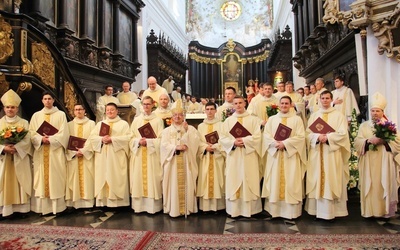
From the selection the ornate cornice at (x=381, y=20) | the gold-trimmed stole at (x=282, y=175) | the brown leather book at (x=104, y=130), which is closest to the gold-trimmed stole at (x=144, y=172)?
the brown leather book at (x=104, y=130)

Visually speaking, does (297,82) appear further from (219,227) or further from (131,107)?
(219,227)

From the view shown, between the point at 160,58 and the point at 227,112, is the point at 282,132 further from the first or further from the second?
the point at 160,58

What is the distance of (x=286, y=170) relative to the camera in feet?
17.2

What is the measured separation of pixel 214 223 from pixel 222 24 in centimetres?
2689

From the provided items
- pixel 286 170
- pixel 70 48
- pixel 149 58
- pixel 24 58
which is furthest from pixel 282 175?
pixel 149 58

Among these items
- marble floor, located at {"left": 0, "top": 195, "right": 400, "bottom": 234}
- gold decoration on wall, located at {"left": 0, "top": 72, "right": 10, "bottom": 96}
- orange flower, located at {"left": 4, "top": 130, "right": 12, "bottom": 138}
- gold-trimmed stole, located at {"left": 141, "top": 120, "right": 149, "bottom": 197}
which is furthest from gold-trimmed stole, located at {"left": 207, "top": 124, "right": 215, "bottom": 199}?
gold decoration on wall, located at {"left": 0, "top": 72, "right": 10, "bottom": 96}

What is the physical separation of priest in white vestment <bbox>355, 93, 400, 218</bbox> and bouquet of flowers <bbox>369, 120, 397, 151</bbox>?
69mm

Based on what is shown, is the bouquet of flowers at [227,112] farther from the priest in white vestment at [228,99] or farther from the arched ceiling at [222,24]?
the arched ceiling at [222,24]

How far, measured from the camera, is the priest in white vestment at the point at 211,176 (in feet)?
18.5

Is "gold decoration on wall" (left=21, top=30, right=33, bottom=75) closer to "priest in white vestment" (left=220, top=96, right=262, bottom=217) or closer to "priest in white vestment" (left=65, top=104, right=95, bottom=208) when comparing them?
"priest in white vestment" (left=65, top=104, right=95, bottom=208)

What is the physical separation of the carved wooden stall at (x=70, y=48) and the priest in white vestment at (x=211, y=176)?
11.2 feet

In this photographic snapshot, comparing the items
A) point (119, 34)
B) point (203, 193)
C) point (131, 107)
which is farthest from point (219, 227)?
point (119, 34)

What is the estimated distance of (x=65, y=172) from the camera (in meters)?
5.86

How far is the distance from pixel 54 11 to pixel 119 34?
4.46 meters
